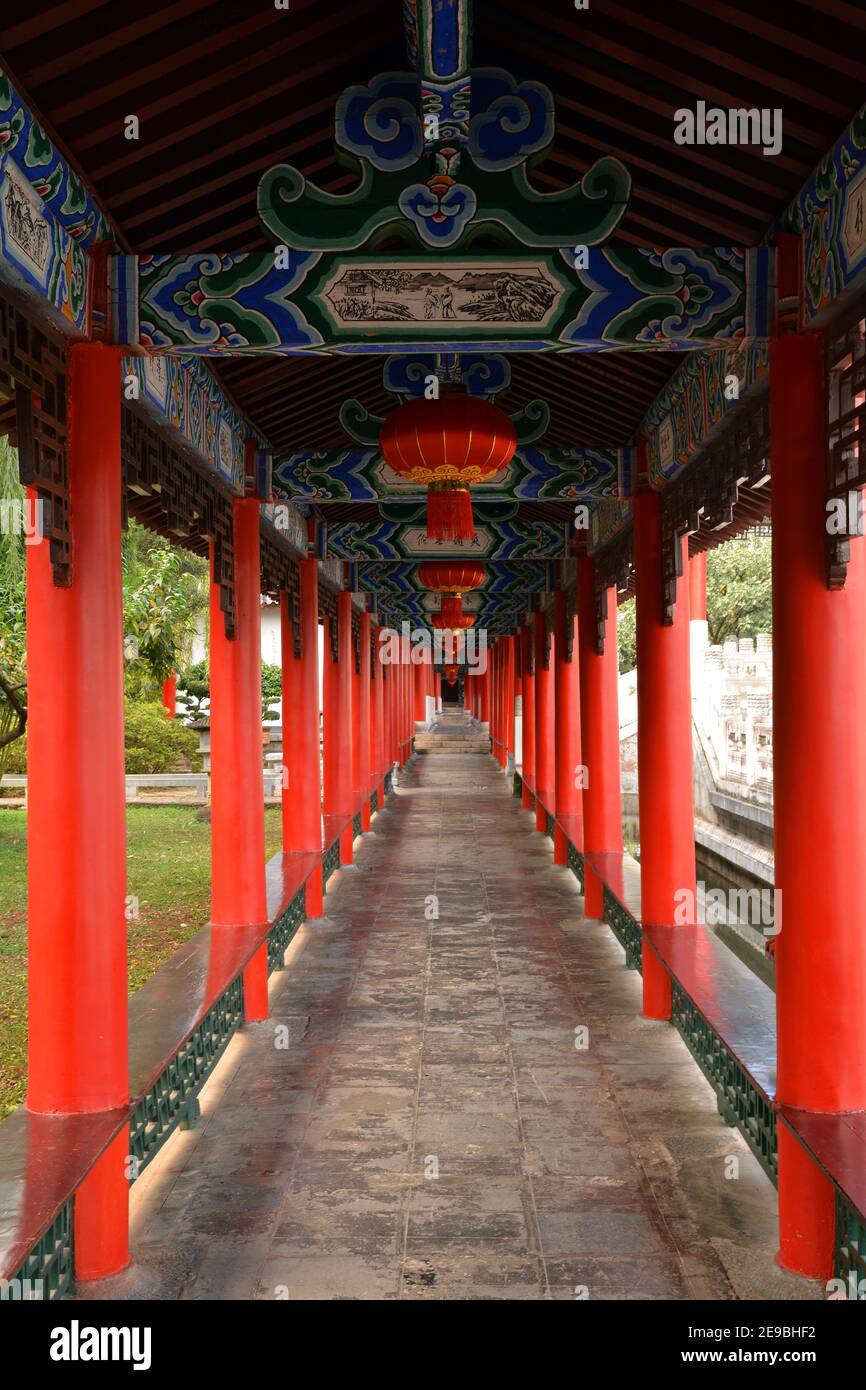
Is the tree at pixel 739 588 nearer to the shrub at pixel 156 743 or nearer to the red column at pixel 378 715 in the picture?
the red column at pixel 378 715

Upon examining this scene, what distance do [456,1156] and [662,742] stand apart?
3.02 metres

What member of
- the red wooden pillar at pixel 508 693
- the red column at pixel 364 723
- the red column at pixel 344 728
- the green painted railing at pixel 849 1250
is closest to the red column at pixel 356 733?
the red column at pixel 364 723

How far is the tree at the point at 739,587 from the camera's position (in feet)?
91.7

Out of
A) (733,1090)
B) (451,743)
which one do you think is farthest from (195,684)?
(733,1090)

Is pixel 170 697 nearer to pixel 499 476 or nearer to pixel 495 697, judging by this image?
pixel 495 697

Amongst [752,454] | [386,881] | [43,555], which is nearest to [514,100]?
[752,454]

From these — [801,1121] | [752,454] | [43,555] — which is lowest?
[801,1121]

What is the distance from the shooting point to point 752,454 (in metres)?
4.64

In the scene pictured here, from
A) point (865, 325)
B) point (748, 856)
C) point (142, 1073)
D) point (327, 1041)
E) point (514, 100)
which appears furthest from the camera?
point (748, 856)

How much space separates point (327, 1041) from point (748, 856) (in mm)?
7976

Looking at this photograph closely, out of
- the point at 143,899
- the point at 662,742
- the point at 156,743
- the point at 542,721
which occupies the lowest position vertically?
the point at 143,899

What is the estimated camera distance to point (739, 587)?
1105 inches

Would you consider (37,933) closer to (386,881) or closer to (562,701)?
(386,881)

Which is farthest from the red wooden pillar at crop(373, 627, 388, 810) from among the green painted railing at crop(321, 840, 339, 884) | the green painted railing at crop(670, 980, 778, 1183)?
the green painted railing at crop(670, 980, 778, 1183)
